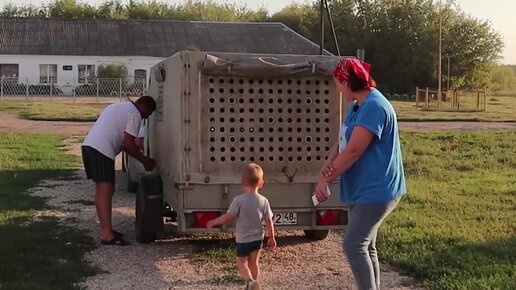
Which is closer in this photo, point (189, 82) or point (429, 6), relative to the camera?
point (189, 82)

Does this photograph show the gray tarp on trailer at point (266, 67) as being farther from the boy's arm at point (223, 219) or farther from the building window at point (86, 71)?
the building window at point (86, 71)

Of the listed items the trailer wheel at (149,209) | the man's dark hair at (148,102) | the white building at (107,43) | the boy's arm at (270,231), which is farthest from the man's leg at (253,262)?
the white building at (107,43)

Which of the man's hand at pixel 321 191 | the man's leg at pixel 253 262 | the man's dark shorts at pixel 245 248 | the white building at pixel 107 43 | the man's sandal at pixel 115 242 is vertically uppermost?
the white building at pixel 107 43

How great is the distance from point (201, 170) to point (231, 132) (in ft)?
1.47

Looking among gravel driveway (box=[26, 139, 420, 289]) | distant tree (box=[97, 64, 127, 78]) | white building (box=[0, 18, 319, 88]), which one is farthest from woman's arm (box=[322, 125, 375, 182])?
white building (box=[0, 18, 319, 88])

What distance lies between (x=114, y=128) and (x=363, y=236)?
13.3 feet

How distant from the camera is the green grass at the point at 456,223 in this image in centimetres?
694

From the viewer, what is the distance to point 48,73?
56688 mm

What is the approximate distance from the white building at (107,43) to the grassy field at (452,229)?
41572 millimetres

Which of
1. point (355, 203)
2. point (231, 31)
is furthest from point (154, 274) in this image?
point (231, 31)

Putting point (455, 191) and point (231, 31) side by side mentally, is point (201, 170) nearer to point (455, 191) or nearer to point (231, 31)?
point (455, 191)

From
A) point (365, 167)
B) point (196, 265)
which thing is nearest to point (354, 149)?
point (365, 167)

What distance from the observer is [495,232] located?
8.84 meters

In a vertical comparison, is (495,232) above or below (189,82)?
below
